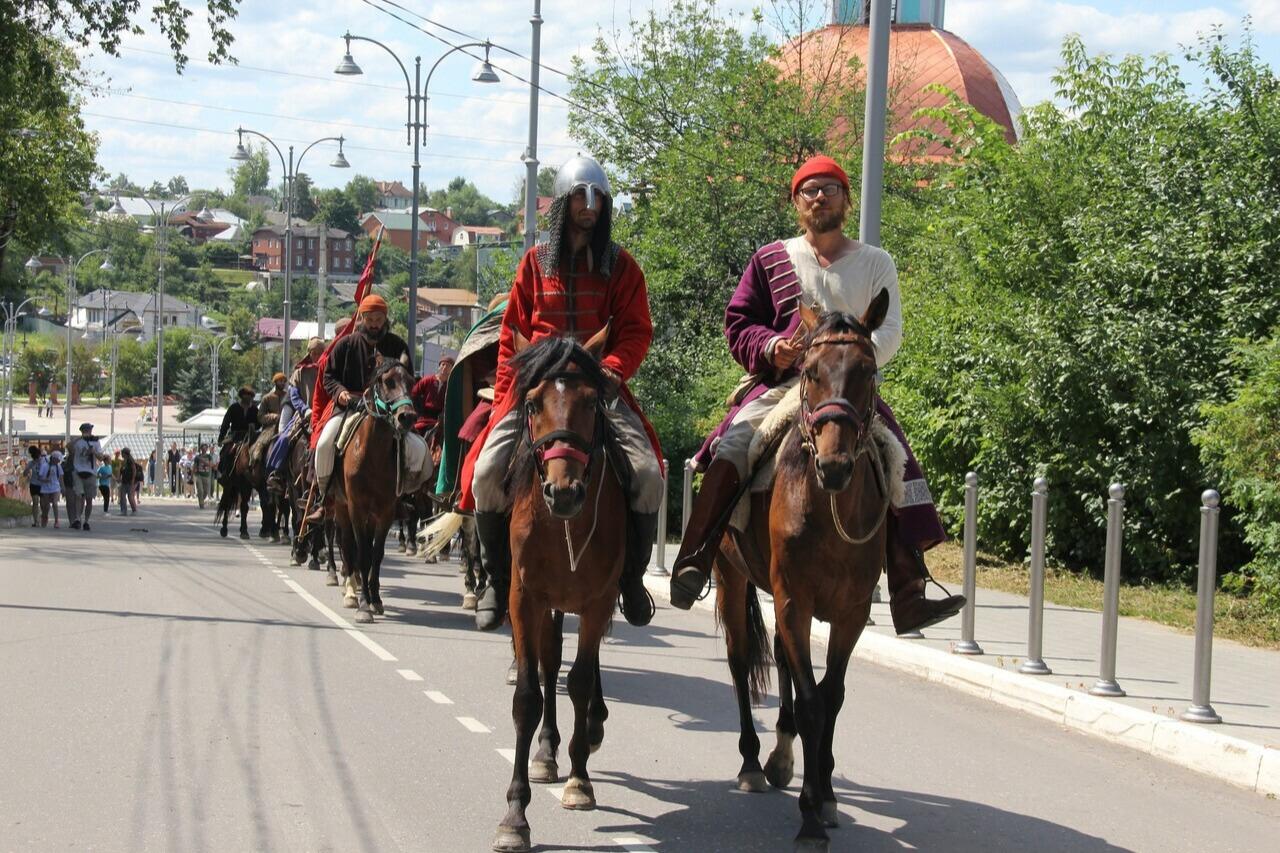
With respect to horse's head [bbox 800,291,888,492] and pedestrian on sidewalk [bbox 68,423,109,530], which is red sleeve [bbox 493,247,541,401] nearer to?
horse's head [bbox 800,291,888,492]

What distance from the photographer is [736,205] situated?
28031 mm

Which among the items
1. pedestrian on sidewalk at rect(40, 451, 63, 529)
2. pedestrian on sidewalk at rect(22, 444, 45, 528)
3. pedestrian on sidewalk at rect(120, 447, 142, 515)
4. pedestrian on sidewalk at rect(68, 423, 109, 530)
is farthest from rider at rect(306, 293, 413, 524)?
pedestrian on sidewalk at rect(120, 447, 142, 515)

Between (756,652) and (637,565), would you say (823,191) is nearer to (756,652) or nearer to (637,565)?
(637,565)

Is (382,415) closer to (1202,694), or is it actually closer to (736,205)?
(1202,694)

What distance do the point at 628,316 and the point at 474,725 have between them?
8.91 ft

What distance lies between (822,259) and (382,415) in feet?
25.2

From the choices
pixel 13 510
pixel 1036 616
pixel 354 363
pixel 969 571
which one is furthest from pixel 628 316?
pixel 13 510

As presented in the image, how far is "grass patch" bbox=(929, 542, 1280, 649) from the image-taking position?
13.2 metres

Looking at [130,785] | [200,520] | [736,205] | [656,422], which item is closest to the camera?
[130,785]

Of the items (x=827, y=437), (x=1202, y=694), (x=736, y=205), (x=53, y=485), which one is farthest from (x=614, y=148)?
(x=827, y=437)

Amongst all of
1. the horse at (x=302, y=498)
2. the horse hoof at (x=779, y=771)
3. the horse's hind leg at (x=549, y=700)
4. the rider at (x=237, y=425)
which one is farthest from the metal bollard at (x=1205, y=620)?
the rider at (x=237, y=425)

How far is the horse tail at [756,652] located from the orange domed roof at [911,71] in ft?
47.0

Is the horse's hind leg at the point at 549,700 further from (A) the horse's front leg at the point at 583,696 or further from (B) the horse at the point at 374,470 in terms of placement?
(B) the horse at the point at 374,470

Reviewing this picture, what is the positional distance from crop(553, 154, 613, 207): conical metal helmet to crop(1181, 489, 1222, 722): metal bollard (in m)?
4.04
